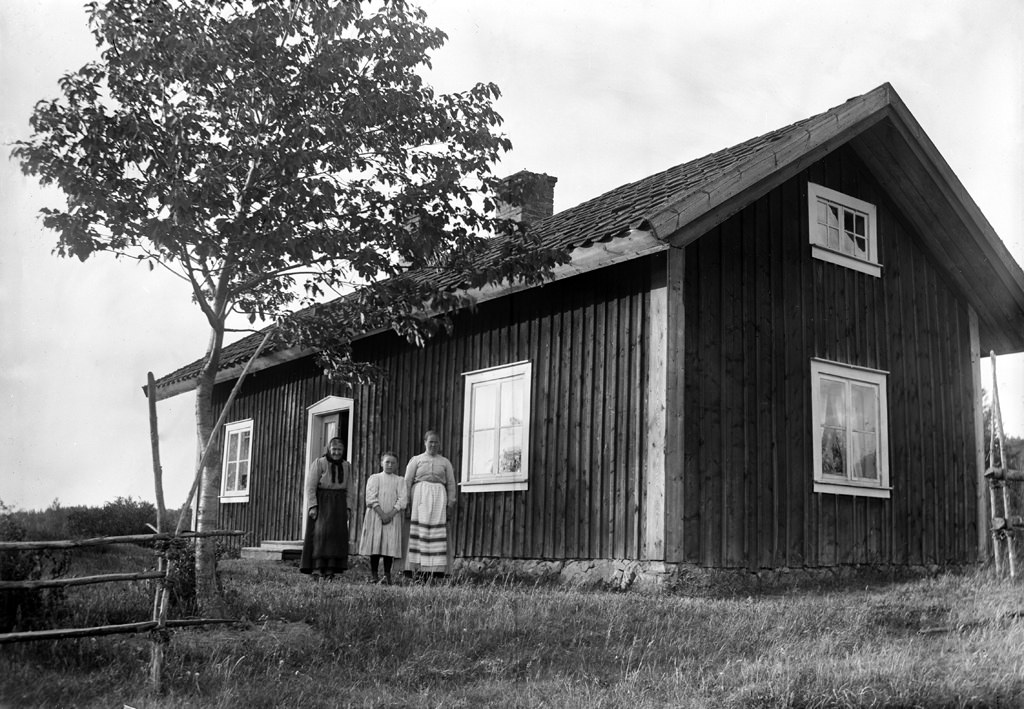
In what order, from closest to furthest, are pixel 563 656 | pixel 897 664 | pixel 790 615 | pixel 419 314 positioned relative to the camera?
pixel 897 664 < pixel 563 656 < pixel 790 615 < pixel 419 314

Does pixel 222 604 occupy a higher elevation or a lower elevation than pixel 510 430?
lower

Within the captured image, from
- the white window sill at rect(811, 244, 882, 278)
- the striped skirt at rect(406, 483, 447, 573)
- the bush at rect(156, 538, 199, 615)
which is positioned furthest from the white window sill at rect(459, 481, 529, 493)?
the bush at rect(156, 538, 199, 615)

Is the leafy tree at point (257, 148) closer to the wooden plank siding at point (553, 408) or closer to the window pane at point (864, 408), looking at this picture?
the wooden plank siding at point (553, 408)

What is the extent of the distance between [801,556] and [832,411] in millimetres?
1799

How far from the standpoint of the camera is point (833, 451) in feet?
41.0

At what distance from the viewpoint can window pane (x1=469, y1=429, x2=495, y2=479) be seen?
42.5 feet

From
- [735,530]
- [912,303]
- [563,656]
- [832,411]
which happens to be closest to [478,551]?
[735,530]

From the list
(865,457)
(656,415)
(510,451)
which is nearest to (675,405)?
(656,415)

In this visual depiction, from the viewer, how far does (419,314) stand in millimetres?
9984

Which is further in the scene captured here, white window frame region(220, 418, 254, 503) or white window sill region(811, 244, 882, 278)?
white window frame region(220, 418, 254, 503)

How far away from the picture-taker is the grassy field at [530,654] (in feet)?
21.1

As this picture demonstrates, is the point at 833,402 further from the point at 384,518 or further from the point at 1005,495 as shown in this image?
the point at 384,518

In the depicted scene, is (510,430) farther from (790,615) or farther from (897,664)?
(897,664)

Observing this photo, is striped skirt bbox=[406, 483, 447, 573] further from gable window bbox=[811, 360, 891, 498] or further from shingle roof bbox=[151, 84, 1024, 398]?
gable window bbox=[811, 360, 891, 498]
